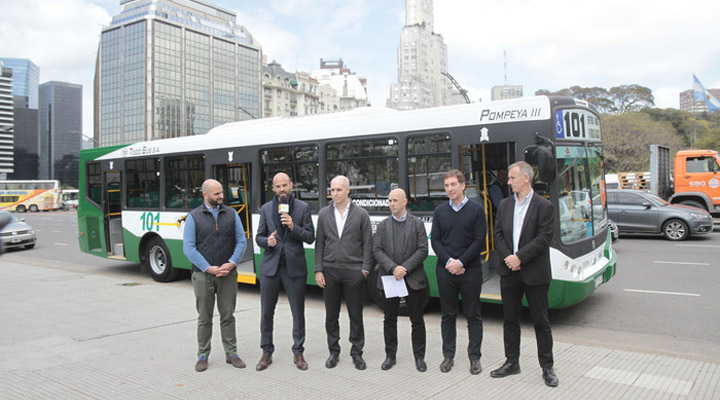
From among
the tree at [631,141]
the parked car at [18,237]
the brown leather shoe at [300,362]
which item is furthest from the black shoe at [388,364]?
the tree at [631,141]

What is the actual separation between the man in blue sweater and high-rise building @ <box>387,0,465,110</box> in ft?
476

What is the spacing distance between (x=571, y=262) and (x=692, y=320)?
2048 millimetres

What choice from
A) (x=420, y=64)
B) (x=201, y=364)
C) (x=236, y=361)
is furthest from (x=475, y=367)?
(x=420, y=64)

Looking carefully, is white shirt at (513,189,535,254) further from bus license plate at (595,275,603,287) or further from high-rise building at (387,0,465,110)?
high-rise building at (387,0,465,110)

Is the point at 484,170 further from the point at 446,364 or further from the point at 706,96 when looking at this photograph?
the point at 706,96

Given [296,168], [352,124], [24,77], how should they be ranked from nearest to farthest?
1. [352,124]
2. [296,168]
3. [24,77]

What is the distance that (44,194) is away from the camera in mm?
55969

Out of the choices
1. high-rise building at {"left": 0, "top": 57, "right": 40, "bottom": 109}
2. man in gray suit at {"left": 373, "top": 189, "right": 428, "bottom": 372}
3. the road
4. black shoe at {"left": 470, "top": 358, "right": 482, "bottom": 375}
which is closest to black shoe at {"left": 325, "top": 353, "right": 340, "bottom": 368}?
man in gray suit at {"left": 373, "top": 189, "right": 428, "bottom": 372}

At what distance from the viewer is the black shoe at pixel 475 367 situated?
4629 mm

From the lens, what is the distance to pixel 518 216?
447 centimetres

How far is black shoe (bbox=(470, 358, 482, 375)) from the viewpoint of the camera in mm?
4629

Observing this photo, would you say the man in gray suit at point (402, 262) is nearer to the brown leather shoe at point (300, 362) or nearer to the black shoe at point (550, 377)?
the brown leather shoe at point (300, 362)

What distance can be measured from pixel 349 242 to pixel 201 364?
1.82 metres

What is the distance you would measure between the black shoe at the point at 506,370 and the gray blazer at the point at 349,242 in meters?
1.46
